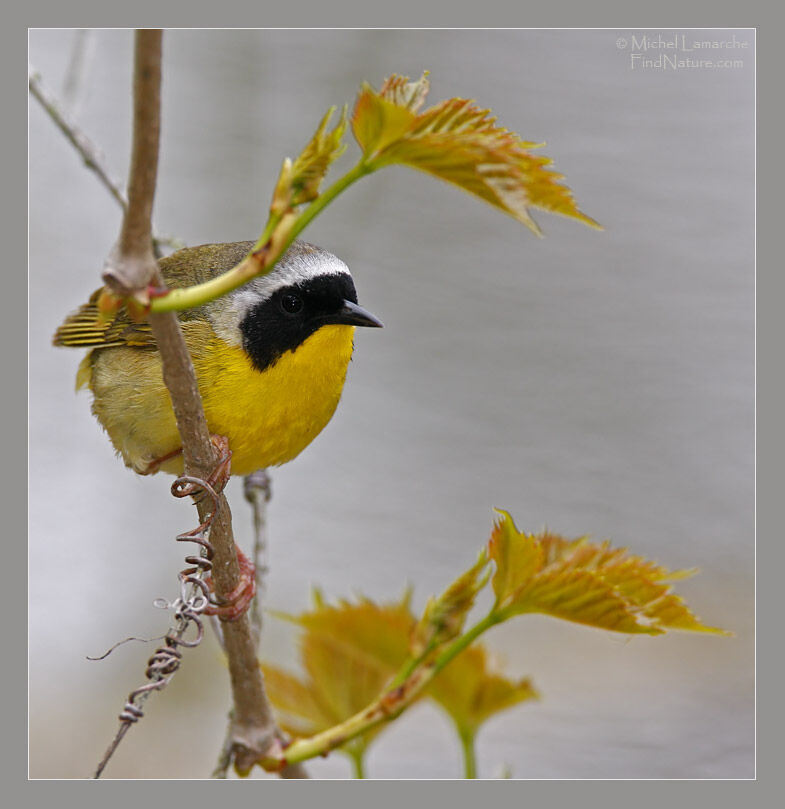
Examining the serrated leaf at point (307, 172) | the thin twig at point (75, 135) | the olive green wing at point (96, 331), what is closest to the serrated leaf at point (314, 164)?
the serrated leaf at point (307, 172)

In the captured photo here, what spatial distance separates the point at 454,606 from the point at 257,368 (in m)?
1.02

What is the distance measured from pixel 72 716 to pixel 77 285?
1.74 meters

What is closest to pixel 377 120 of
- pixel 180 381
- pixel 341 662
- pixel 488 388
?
pixel 180 381

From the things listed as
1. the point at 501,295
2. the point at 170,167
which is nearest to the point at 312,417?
the point at 170,167

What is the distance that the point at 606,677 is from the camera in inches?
184

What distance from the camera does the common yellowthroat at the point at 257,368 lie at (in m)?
2.27

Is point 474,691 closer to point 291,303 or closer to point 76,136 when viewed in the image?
point 291,303

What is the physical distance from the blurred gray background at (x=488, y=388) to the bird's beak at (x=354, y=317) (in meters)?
1.33

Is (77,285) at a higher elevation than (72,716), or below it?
higher

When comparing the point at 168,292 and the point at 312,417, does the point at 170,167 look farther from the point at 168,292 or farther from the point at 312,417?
the point at 168,292

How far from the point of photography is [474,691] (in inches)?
76.0

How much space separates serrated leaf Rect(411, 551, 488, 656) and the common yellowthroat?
0.95m

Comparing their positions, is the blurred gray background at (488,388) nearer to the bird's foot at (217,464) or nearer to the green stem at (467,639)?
the bird's foot at (217,464)

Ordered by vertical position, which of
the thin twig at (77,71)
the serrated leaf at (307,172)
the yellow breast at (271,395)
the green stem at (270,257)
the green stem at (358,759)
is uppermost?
the thin twig at (77,71)
